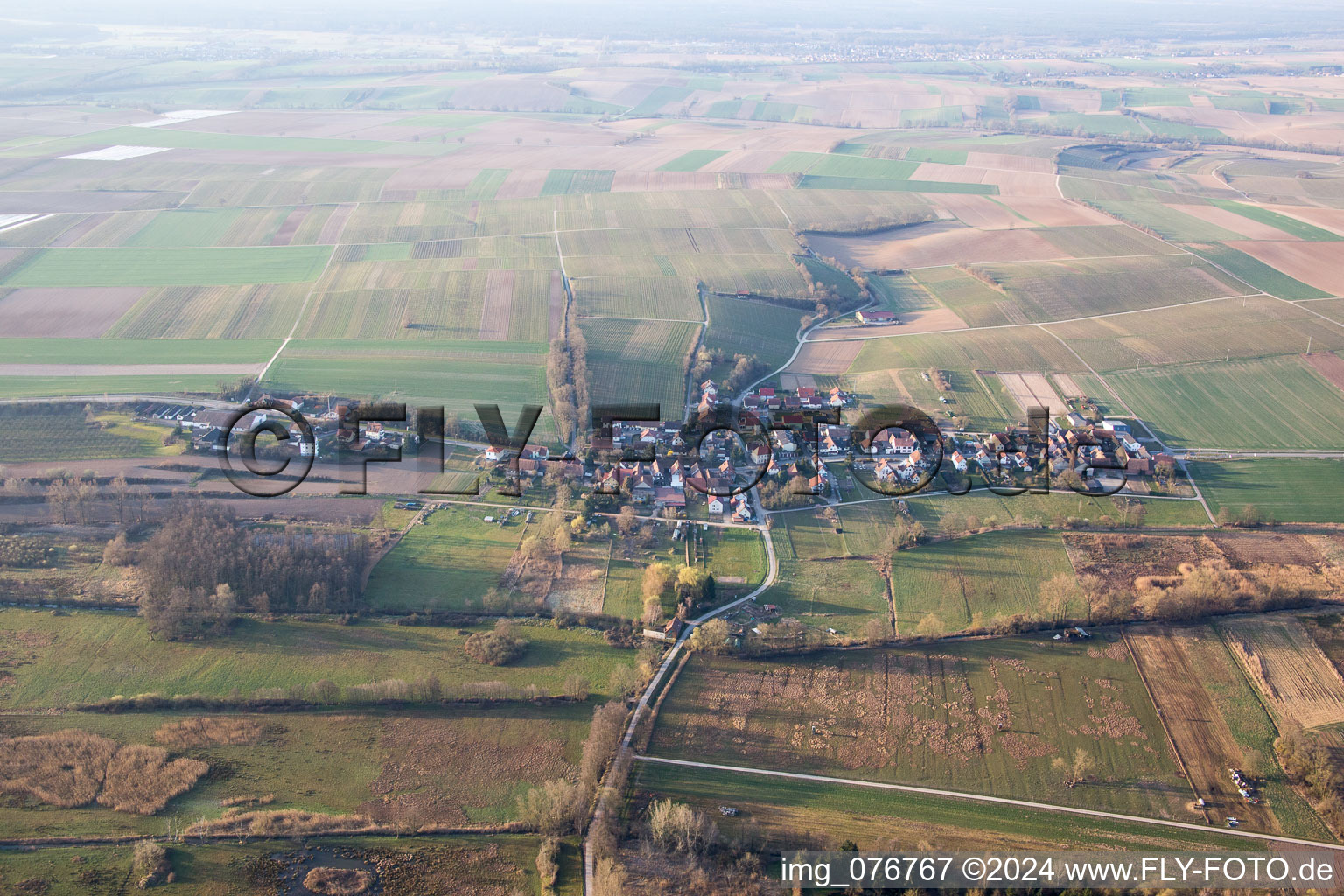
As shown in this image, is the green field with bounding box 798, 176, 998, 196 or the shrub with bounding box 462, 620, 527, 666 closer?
the shrub with bounding box 462, 620, 527, 666

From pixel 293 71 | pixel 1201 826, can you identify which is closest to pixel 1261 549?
pixel 1201 826

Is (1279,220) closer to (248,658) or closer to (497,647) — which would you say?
(497,647)

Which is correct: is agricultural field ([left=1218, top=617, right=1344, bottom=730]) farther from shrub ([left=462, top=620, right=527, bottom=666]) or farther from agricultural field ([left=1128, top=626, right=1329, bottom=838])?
shrub ([left=462, top=620, right=527, bottom=666])

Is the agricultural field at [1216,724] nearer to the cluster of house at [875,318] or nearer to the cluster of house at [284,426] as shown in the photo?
the cluster of house at [875,318]

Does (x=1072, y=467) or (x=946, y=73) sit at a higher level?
(x=946, y=73)

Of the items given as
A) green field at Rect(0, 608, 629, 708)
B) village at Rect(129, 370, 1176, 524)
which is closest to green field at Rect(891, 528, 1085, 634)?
village at Rect(129, 370, 1176, 524)

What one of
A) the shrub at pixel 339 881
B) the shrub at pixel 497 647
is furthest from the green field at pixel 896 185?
the shrub at pixel 339 881

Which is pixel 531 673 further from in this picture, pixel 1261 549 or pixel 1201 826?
pixel 1261 549
